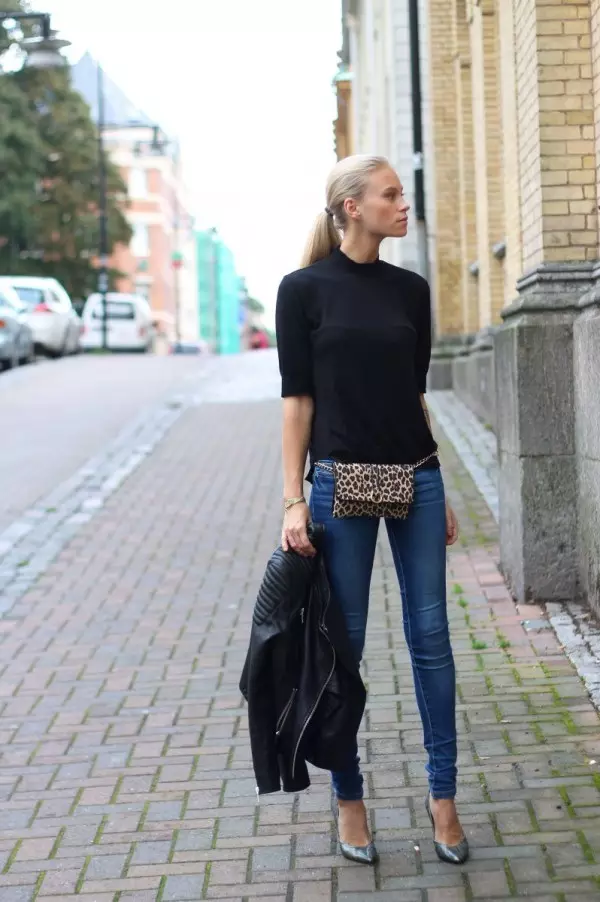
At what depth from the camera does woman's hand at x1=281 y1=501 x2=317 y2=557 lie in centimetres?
391

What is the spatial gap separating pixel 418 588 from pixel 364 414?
1.72 ft

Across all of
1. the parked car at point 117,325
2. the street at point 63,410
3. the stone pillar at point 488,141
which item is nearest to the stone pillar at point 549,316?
the street at point 63,410

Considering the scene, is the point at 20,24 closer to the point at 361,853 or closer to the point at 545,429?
the point at 545,429

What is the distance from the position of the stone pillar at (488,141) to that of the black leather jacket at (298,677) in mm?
10419

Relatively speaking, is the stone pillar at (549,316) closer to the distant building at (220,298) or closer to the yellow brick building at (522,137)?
the yellow brick building at (522,137)

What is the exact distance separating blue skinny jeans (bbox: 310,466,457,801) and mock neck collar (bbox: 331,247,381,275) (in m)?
0.57

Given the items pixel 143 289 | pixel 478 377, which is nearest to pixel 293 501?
pixel 478 377

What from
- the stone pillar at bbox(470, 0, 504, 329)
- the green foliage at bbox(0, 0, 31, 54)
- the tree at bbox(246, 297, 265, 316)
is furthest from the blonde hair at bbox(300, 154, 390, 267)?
the tree at bbox(246, 297, 265, 316)

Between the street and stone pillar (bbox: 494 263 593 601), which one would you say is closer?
stone pillar (bbox: 494 263 593 601)

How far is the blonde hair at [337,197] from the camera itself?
398 cm

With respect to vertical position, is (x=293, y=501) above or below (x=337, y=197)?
below

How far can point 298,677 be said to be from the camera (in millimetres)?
3953

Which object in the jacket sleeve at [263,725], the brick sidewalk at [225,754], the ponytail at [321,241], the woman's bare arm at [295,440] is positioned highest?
the ponytail at [321,241]

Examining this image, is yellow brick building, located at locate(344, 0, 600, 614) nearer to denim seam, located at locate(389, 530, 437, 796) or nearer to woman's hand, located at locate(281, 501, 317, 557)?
denim seam, located at locate(389, 530, 437, 796)
